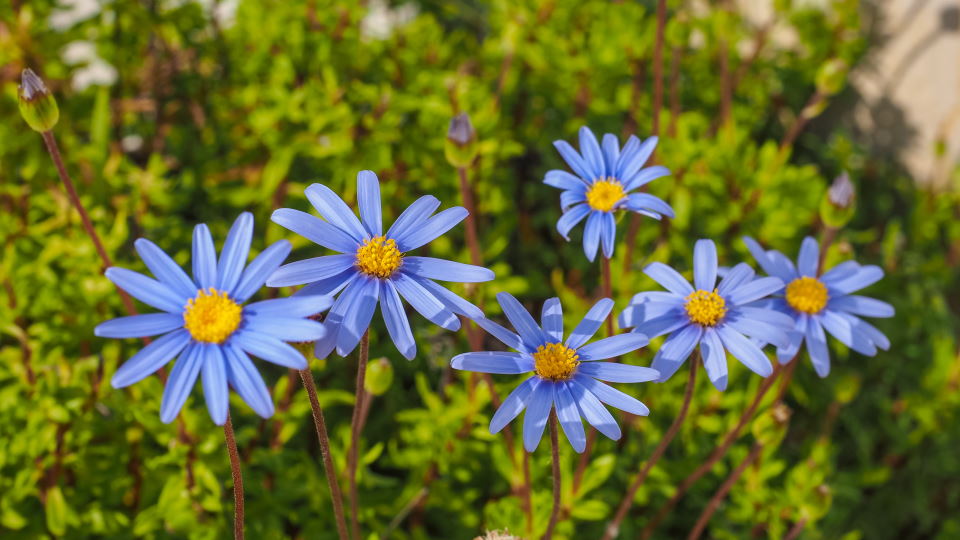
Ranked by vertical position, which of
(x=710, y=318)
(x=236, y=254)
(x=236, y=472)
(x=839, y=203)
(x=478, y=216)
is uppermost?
(x=478, y=216)

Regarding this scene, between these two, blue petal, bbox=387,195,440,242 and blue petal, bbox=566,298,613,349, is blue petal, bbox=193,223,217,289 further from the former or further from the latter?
blue petal, bbox=566,298,613,349

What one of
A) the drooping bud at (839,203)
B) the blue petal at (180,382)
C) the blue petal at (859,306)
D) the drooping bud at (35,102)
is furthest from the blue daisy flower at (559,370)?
the drooping bud at (35,102)

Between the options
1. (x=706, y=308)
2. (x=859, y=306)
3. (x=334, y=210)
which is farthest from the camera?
(x=859, y=306)

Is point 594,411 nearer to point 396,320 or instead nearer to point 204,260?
point 396,320

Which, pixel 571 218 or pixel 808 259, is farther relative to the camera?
pixel 808 259

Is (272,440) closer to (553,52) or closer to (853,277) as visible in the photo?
(853,277)

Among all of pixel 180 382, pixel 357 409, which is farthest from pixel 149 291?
pixel 357 409
